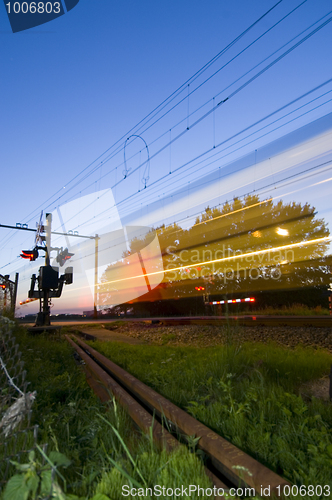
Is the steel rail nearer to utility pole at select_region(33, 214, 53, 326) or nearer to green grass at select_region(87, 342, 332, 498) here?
green grass at select_region(87, 342, 332, 498)

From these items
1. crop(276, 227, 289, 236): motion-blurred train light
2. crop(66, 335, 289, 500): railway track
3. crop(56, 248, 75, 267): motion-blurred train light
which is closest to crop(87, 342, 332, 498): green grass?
crop(66, 335, 289, 500): railway track

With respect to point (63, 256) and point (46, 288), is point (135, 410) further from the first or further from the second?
point (63, 256)

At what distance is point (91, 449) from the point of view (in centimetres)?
A: 237

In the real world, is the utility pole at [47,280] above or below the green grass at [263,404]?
above

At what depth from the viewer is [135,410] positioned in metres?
2.97

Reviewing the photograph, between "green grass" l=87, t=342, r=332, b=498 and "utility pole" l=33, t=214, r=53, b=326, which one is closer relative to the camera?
"green grass" l=87, t=342, r=332, b=498

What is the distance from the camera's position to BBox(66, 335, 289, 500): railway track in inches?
68.5

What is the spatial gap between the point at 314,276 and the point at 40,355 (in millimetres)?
15248

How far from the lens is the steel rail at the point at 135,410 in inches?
86.5

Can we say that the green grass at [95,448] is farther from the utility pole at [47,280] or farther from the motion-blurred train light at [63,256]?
the motion-blurred train light at [63,256]

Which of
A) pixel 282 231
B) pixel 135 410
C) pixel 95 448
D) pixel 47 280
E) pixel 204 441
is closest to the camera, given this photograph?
pixel 204 441

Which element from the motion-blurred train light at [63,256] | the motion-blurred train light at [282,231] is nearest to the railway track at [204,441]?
the motion-blurred train light at [63,256]

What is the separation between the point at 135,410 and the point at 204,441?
935mm

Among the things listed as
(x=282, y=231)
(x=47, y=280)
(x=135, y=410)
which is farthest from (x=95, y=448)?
(x=282, y=231)
